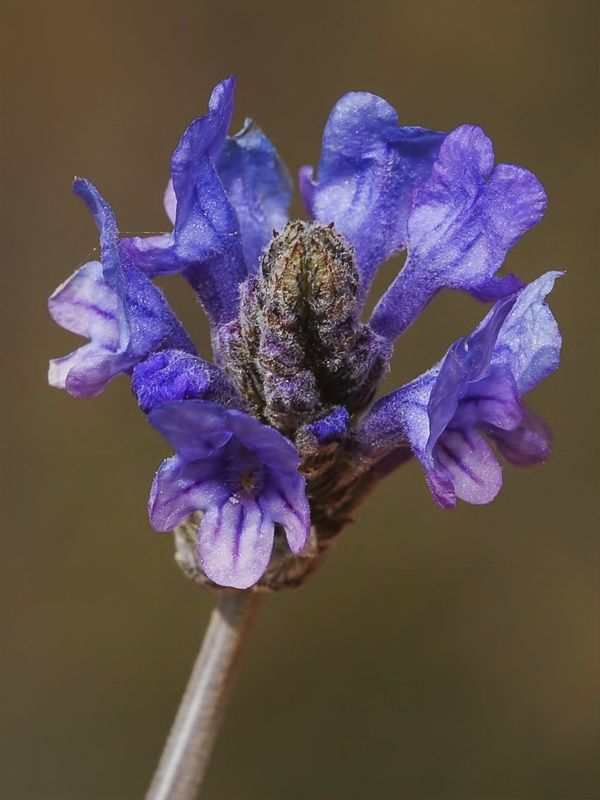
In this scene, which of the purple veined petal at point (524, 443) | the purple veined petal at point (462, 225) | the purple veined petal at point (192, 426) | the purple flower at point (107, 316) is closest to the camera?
the purple veined petal at point (192, 426)

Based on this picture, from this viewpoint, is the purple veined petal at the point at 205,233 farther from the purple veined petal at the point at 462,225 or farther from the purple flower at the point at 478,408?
the purple flower at the point at 478,408

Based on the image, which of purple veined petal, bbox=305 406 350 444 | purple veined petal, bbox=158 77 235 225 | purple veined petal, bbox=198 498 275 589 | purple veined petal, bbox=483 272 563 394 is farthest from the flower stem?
purple veined petal, bbox=158 77 235 225

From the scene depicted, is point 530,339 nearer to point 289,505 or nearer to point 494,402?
point 494,402

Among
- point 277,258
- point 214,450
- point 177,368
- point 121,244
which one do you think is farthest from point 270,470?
point 121,244

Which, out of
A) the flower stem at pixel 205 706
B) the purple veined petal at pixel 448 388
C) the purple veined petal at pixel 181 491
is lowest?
the flower stem at pixel 205 706

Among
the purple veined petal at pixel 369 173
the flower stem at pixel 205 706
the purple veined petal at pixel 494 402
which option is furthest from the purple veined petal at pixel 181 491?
the purple veined petal at pixel 369 173

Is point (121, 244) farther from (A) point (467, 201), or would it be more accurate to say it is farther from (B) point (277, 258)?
(A) point (467, 201)

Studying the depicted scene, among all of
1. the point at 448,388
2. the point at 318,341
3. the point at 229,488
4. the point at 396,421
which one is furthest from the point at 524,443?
the point at 229,488
